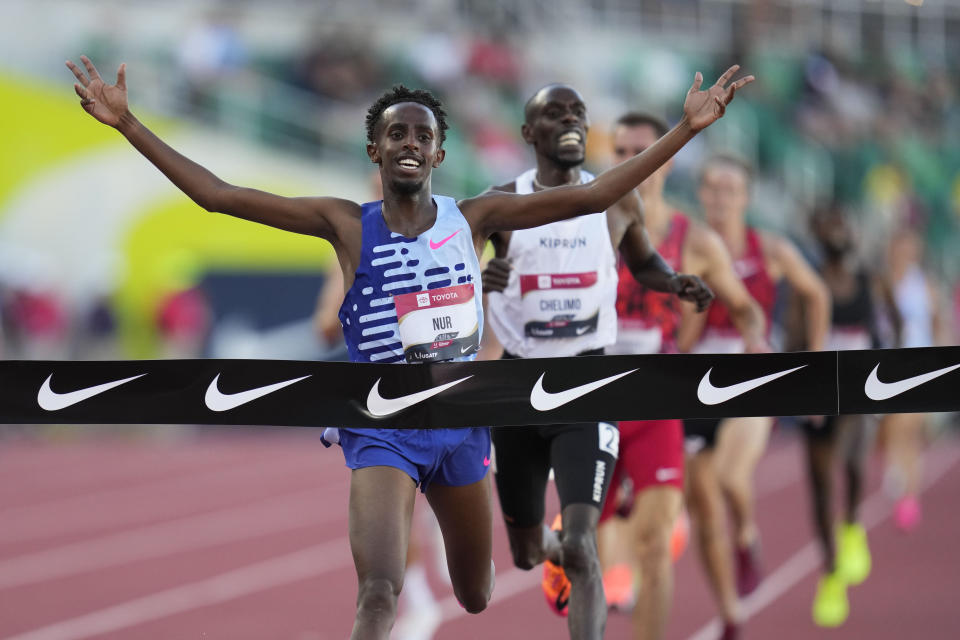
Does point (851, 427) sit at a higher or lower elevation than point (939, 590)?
higher

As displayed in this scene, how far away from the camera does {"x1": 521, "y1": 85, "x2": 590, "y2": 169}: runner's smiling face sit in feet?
17.3

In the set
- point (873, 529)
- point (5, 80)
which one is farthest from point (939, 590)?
point (5, 80)

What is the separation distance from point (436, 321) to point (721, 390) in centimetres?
98

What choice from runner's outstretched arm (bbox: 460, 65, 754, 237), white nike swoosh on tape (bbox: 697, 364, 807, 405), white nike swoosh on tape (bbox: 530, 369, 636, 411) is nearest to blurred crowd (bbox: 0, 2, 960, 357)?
white nike swoosh on tape (bbox: 697, 364, 807, 405)

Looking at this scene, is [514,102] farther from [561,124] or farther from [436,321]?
[436,321]

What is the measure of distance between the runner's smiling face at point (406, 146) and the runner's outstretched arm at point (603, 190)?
0.78ft

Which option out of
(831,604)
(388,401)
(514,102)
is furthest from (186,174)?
(514,102)

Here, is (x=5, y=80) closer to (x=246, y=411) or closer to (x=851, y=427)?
(x=851, y=427)

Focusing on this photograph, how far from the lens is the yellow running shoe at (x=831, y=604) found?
7.64 meters

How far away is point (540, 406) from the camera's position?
14.9 feet

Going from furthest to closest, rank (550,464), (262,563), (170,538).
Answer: (170,538), (262,563), (550,464)

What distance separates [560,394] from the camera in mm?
4547

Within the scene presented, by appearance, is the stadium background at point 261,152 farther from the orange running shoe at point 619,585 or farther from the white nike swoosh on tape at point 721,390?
the white nike swoosh on tape at point 721,390

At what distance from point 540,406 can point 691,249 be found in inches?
85.6
